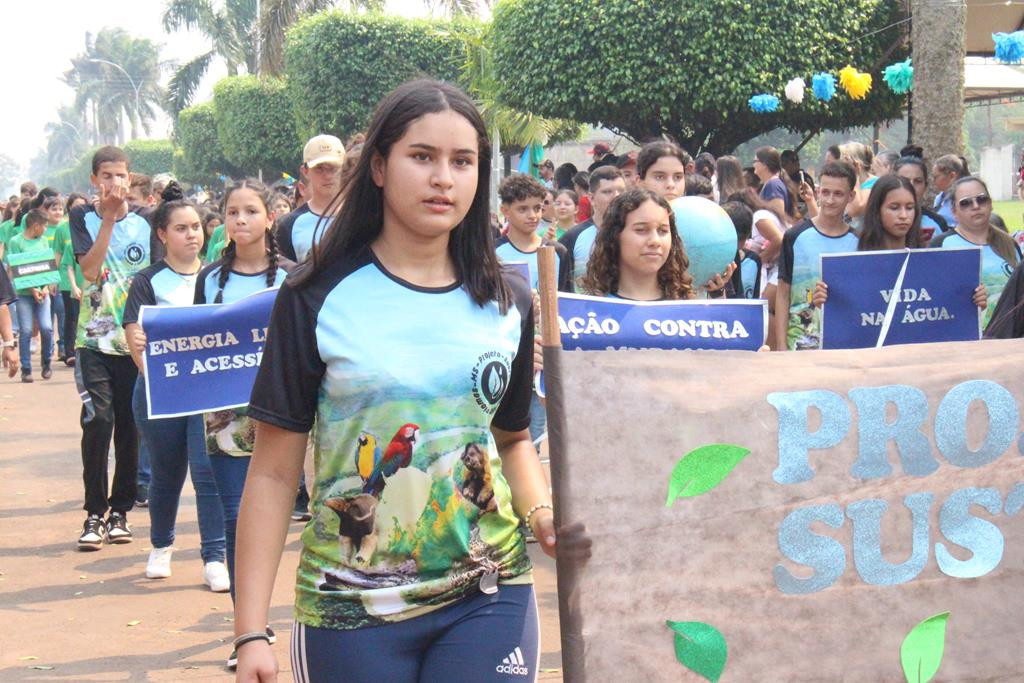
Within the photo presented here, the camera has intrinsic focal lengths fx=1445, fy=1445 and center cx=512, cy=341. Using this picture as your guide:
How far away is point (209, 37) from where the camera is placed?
6234cm

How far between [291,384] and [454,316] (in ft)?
1.09

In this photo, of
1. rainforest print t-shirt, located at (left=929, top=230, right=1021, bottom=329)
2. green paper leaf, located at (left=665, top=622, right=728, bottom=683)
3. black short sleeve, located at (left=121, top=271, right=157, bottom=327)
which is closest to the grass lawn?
rainforest print t-shirt, located at (left=929, top=230, right=1021, bottom=329)

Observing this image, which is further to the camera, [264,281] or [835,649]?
[264,281]

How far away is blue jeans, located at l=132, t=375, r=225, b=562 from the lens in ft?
21.3

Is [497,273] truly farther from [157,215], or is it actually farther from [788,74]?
[788,74]

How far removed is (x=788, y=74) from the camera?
22203mm

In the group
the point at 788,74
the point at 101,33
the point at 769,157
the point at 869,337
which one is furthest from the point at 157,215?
the point at 101,33

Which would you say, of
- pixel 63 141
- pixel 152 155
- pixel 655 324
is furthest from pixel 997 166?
pixel 63 141

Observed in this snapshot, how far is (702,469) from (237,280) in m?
3.10

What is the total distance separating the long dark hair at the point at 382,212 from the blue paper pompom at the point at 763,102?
1903 cm

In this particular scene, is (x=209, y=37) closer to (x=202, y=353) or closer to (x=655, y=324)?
(x=202, y=353)

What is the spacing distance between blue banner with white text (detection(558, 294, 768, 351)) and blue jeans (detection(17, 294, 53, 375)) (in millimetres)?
13740

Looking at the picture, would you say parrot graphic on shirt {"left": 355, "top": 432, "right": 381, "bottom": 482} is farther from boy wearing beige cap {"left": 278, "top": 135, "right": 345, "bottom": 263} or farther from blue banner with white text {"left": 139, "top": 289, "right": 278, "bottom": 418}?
boy wearing beige cap {"left": 278, "top": 135, "right": 345, "bottom": 263}

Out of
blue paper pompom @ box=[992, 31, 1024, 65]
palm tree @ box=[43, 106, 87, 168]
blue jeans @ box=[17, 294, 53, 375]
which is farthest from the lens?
palm tree @ box=[43, 106, 87, 168]
